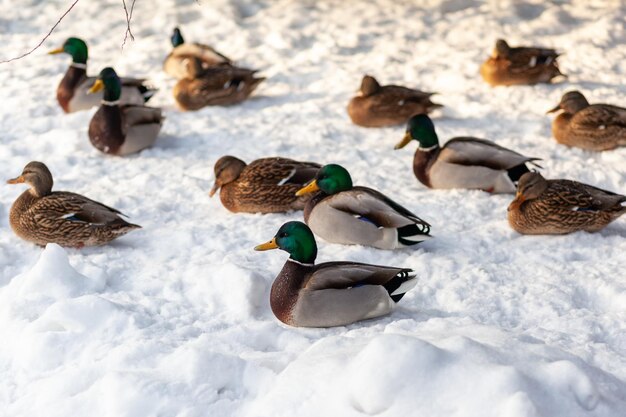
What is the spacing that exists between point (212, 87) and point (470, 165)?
3.00 metres

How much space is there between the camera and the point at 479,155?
6.79 metres

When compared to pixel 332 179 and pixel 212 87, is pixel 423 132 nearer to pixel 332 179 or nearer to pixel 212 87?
pixel 332 179

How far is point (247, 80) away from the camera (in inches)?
348

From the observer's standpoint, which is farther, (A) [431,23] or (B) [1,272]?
(A) [431,23]

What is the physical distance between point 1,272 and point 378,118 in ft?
12.4

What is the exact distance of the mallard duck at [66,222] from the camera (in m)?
5.79

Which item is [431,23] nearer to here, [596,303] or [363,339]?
[596,303]

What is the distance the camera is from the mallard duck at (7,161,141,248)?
5.79 meters

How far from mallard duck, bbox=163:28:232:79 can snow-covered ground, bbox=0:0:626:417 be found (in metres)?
0.21

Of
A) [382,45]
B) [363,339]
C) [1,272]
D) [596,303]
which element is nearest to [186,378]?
[363,339]

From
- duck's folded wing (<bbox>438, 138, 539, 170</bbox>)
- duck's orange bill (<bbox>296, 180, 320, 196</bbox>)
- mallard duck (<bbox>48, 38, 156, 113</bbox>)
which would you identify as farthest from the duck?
duck's orange bill (<bbox>296, 180, 320, 196</bbox>)

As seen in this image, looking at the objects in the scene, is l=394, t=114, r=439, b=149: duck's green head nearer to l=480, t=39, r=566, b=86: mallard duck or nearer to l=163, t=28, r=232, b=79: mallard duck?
l=480, t=39, r=566, b=86: mallard duck

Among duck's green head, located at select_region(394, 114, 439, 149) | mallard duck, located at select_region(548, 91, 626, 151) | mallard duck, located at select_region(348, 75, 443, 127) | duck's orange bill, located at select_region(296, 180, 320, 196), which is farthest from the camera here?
mallard duck, located at select_region(348, 75, 443, 127)

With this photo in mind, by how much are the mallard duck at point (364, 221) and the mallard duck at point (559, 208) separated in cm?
66
